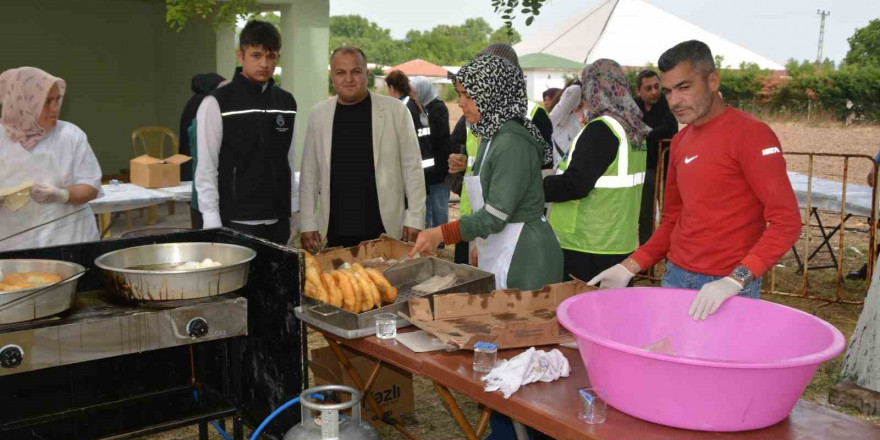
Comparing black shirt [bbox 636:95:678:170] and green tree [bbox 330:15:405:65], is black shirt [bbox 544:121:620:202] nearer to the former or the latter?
black shirt [bbox 636:95:678:170]

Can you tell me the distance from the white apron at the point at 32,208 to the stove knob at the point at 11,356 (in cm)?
139

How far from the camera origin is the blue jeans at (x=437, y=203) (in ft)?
24.2


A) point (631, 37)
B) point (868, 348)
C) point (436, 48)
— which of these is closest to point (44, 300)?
Answer: point (868, 348)

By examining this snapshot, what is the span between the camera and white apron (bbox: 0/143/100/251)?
3461 mm

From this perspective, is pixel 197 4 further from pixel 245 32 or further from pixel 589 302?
pixel 589 302

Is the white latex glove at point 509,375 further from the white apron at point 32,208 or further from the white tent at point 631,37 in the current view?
the white tent at point 631,37

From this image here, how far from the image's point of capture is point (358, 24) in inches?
3059

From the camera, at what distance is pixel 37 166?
350 cm

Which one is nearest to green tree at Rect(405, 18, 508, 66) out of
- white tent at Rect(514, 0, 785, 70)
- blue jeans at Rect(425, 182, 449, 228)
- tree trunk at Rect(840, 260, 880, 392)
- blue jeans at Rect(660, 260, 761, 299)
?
white tent at Rect(514, 0, 785, 70)

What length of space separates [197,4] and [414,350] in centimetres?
196

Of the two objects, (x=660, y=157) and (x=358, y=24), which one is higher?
(x=358, y=24)

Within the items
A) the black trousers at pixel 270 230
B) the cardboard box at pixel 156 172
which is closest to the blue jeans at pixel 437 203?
the cardboard box at pixel 156 172

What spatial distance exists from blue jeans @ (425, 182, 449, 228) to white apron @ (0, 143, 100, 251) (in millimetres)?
4072

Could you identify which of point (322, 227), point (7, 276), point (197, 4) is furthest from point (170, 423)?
point (197, 4)
